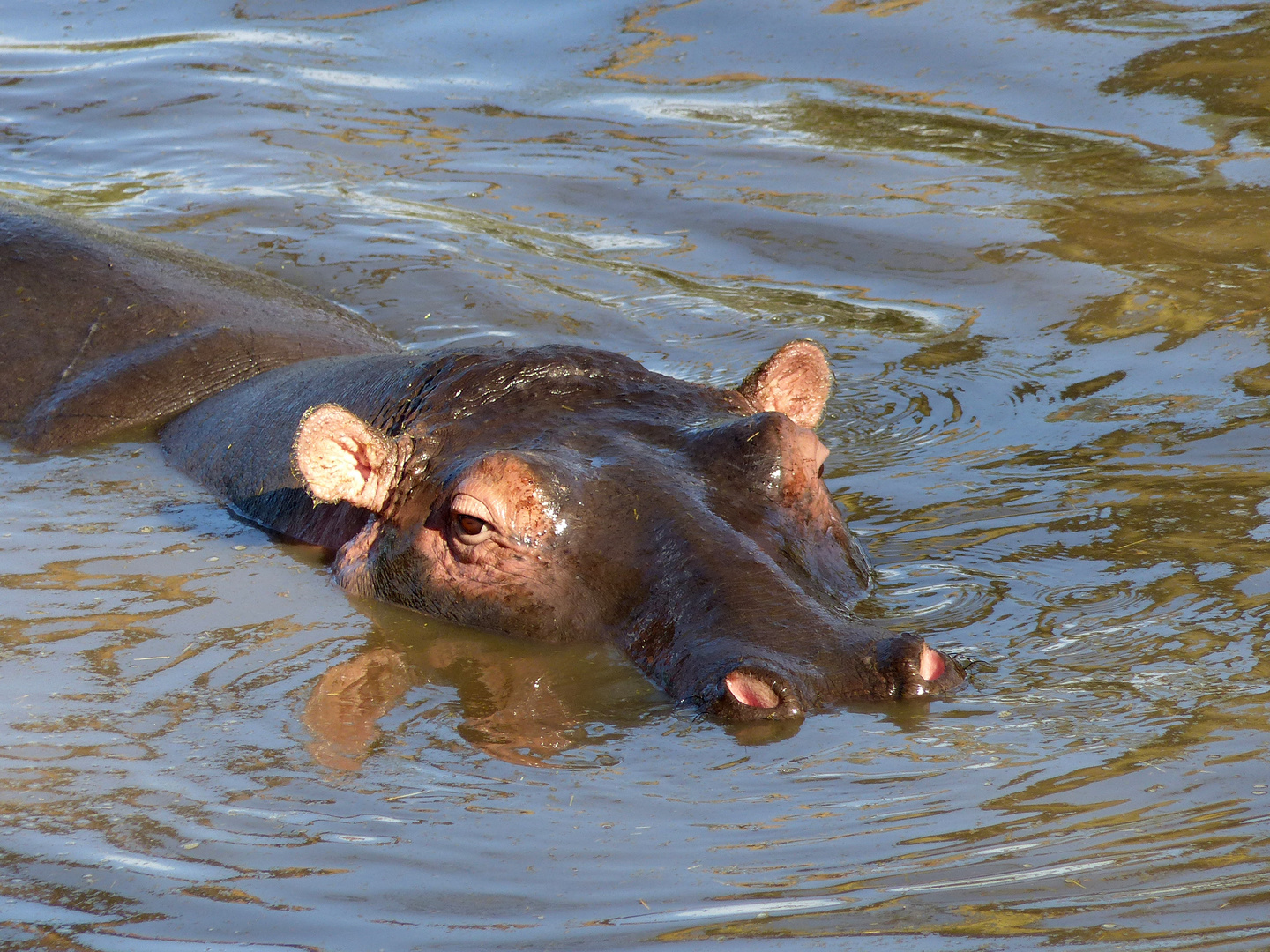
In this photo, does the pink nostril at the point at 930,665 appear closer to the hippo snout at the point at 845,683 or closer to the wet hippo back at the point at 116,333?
the hippo snout at the point at 845,683

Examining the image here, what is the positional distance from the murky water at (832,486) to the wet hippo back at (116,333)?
1.31 ft

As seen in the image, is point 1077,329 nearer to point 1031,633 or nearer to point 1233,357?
point 1233,357

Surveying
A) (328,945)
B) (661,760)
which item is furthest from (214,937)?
(661,760)

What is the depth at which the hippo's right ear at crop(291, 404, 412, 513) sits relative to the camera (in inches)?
193

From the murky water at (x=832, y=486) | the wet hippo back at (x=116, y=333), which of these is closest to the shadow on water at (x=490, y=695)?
the murky water at (x=832, y=486)

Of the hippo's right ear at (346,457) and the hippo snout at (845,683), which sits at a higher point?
the hippo's right ear at (346,457)

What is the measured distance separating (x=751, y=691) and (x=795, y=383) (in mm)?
2184

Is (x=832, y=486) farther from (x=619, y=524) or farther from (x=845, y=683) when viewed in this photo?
(x=845, y=683)

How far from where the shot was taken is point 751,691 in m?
3.65

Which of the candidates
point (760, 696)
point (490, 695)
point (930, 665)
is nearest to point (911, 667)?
point (930, 665)

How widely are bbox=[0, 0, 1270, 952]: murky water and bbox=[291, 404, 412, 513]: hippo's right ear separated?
1.22 ft

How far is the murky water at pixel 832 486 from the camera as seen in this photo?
9.75 ft

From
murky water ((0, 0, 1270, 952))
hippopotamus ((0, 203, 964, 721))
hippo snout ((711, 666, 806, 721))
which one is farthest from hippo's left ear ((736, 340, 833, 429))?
hippo snout ((711, 666, 806, 721))

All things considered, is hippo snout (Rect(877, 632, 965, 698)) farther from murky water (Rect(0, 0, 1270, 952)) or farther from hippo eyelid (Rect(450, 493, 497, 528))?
hippo eyelid (Rect(450, 493, 497, 528))
